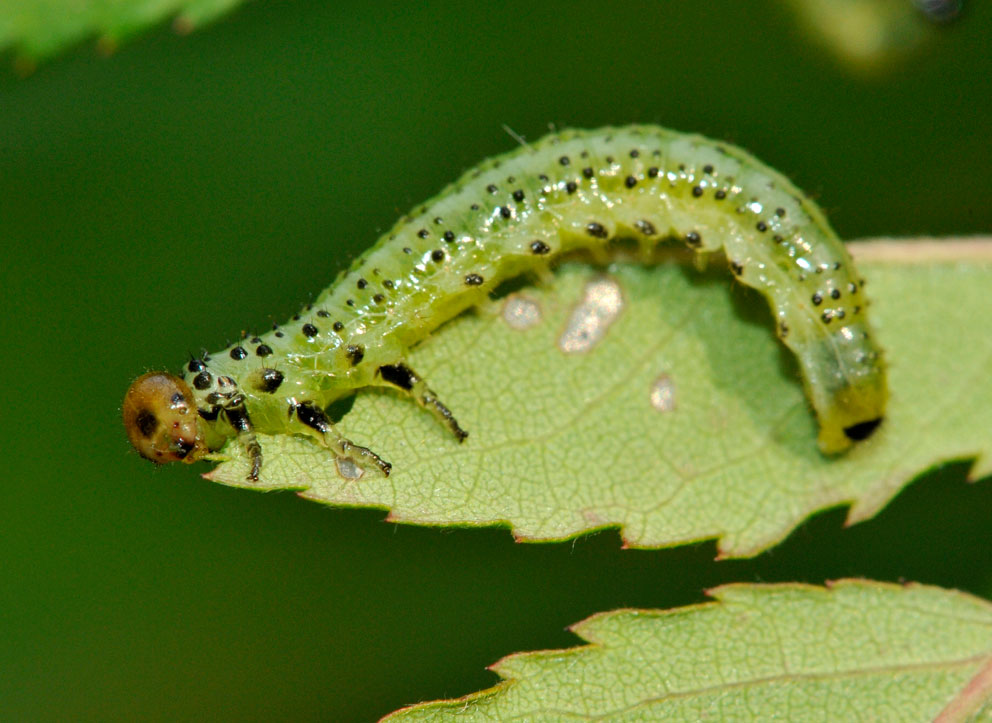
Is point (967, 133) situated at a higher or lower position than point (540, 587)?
higher

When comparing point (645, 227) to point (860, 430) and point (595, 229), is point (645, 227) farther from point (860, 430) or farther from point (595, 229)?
point (860, 430)

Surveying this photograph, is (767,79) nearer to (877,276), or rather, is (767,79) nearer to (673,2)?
(673,2)

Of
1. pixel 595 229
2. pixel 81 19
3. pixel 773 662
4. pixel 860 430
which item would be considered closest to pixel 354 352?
pixel 595 229

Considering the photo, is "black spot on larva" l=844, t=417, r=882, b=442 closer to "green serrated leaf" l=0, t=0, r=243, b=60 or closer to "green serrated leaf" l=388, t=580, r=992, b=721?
"green serrated leaf" l=388, t=580, r=992, b=721

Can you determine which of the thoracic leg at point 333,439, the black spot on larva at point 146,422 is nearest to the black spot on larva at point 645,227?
the thoracic leg at point 333,439

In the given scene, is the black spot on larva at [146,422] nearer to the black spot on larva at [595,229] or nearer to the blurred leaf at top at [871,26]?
the black spot on larva at [595,229]

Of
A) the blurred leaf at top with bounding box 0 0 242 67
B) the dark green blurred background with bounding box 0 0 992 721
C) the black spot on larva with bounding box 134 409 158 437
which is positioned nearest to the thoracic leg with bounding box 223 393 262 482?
the black spot on larva with bounding box 134 409 158 437

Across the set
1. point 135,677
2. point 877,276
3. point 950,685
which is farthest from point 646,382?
point 135,677
